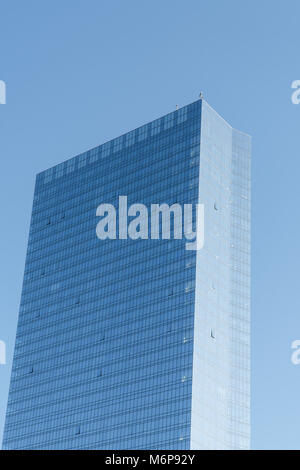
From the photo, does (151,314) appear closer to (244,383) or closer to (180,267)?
(180,267)

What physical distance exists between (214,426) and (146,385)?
1616cm

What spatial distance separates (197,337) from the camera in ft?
590

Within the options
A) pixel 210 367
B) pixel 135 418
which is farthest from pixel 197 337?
pixel 135 418

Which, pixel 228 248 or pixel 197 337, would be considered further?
pixel 228 248

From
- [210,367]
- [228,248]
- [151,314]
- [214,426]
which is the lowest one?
[214,426]

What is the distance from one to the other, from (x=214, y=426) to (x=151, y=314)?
2657cm

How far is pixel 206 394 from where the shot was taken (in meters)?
179
